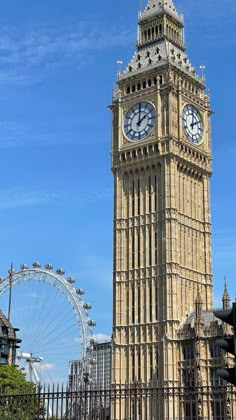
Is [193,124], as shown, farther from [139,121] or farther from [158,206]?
[158,206]

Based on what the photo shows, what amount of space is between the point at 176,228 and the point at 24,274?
1919 centimetres

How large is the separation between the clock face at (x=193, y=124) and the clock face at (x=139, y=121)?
452 centimetres

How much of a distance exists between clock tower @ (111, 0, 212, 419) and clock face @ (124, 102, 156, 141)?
0.43 ft

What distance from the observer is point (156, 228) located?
90688 millimetres

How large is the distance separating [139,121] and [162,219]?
14050mm

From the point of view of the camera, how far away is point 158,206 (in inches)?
3590

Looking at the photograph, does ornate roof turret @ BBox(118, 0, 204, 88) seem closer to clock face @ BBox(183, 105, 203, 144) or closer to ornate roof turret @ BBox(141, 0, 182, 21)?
ornate roof turret @ BBox(141, 0, 182, 21)

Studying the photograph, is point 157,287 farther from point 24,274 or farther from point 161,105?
point 161,105

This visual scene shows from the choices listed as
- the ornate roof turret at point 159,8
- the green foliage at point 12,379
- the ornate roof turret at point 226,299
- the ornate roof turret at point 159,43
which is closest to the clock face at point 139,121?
the ornate roof turret at point 159,43

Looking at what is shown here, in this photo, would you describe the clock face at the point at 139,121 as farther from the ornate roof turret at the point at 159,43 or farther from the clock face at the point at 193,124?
the ornate roof turret at the point at 159,43

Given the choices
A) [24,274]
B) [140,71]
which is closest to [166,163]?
[140,71]

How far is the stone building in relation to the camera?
3332 inches

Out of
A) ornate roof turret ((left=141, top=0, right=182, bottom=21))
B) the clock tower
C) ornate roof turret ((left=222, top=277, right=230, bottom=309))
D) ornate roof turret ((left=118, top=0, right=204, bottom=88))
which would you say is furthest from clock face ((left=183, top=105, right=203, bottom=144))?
ornate roof turret ((left=222, top=277, right=230, bottom=309))

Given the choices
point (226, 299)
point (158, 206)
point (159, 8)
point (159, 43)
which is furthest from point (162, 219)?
point (159, 8)
